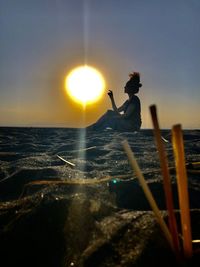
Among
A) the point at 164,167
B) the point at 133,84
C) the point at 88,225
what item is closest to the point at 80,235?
the point at 88,225

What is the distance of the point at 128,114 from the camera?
714 centimetres

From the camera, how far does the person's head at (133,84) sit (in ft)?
22.5

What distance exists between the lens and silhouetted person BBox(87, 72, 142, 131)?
696cm

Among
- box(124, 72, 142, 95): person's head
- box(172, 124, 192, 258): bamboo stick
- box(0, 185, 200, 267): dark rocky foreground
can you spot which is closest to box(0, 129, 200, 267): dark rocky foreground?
box(0, 185, 200, 267): dark rocky foreground

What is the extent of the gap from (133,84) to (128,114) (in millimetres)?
700

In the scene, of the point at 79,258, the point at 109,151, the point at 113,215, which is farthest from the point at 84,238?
the point at 109,151

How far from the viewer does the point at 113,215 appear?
152 centimetres

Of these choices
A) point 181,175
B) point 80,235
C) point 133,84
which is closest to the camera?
point 181,175

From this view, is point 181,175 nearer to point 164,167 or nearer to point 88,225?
point 164,167

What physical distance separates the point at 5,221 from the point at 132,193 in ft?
2.54

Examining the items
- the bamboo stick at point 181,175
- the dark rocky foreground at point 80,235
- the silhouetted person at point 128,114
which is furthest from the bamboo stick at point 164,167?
the silhouetted person at point 128,114

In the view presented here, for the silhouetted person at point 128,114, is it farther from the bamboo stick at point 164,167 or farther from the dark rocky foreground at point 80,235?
the bamboo stick at point 164,167

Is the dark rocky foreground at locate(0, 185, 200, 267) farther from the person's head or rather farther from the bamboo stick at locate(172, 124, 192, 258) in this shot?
the person's head

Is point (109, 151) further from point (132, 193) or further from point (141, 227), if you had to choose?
→ point (141, 227)
